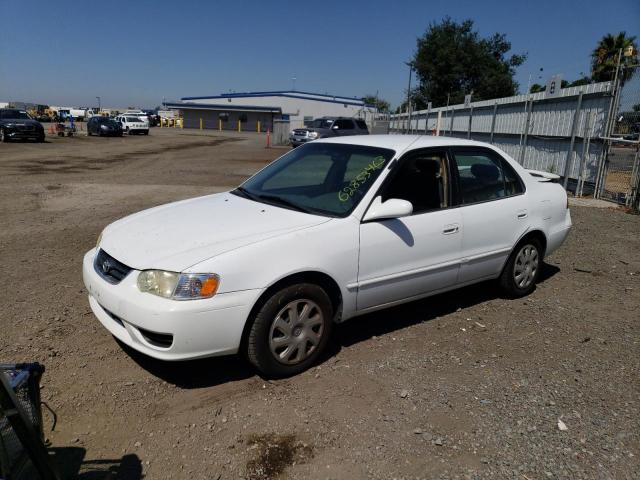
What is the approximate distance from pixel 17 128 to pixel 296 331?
90.0ft

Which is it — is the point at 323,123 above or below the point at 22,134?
above

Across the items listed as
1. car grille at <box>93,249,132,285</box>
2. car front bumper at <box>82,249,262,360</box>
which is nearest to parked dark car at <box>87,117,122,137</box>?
car grille at <box>93,249,132,285</box>

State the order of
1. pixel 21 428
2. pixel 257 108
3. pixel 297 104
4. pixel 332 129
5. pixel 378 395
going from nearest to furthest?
1. pixel 21 428
2. pixel 378 395
3. pixel 332 129
4. pixel 257 108
5. pixel 297 104

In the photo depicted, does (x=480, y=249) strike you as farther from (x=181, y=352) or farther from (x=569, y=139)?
(x=569, y=139)

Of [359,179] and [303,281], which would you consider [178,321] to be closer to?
[303,281]

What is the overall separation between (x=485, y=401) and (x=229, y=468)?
1.67m

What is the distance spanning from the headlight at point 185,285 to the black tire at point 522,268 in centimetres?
303

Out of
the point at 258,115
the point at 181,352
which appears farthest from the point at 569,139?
the point at 258,115

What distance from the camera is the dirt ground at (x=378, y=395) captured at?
266cm

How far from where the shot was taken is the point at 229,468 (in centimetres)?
258

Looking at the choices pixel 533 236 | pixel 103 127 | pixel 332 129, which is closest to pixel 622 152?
pixel 533 236

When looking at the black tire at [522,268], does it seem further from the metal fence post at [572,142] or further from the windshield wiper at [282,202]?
the metal fence post at [572,142]

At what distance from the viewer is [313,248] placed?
3334 millimetres

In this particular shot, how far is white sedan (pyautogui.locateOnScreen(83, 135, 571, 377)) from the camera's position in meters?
3.04
